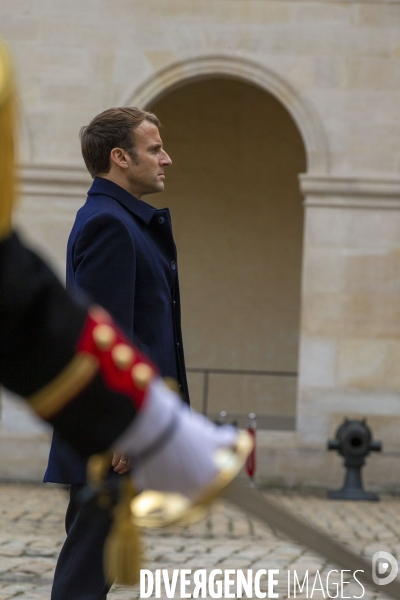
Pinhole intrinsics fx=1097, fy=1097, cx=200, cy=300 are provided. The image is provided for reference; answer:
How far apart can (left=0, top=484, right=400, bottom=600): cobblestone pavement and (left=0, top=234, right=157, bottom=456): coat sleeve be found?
3.45 m

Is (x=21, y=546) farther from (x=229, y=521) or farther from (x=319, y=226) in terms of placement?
(x=319, y=226)

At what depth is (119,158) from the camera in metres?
3.19

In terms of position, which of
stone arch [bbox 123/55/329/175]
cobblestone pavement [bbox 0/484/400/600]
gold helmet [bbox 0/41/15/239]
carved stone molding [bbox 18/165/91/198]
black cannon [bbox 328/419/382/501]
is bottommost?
cobblestone pavement [bbox 0/484/400/600]

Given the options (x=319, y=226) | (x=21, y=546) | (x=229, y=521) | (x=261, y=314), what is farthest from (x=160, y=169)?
(x=261, y=314)

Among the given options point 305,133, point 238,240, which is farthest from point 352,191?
point 238,240

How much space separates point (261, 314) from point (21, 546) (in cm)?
903

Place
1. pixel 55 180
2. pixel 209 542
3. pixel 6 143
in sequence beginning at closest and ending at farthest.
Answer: pixel 6 143, pixel 209 542, pixel 55 180

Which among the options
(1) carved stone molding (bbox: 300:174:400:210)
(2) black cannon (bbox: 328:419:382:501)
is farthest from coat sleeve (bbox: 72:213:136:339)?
(1) carved stone molding (bbox: 300:174:400:210)

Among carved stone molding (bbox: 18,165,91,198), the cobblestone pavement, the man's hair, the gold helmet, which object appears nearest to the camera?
the gold helmet

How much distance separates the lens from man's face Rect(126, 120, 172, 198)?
10.5 feet

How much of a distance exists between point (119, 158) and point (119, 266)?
38 cm

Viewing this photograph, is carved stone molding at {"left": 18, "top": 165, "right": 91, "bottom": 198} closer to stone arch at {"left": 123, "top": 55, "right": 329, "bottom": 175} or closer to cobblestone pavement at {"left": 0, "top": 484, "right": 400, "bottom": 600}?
stone arch at {"left": 123, "top": 55, "right": 329, "bottom": 175}

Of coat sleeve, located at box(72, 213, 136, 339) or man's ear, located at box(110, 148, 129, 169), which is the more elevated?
man's ear, located at box(110, 148, 129, 169)

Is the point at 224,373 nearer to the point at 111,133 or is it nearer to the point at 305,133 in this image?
the point at 305,133
